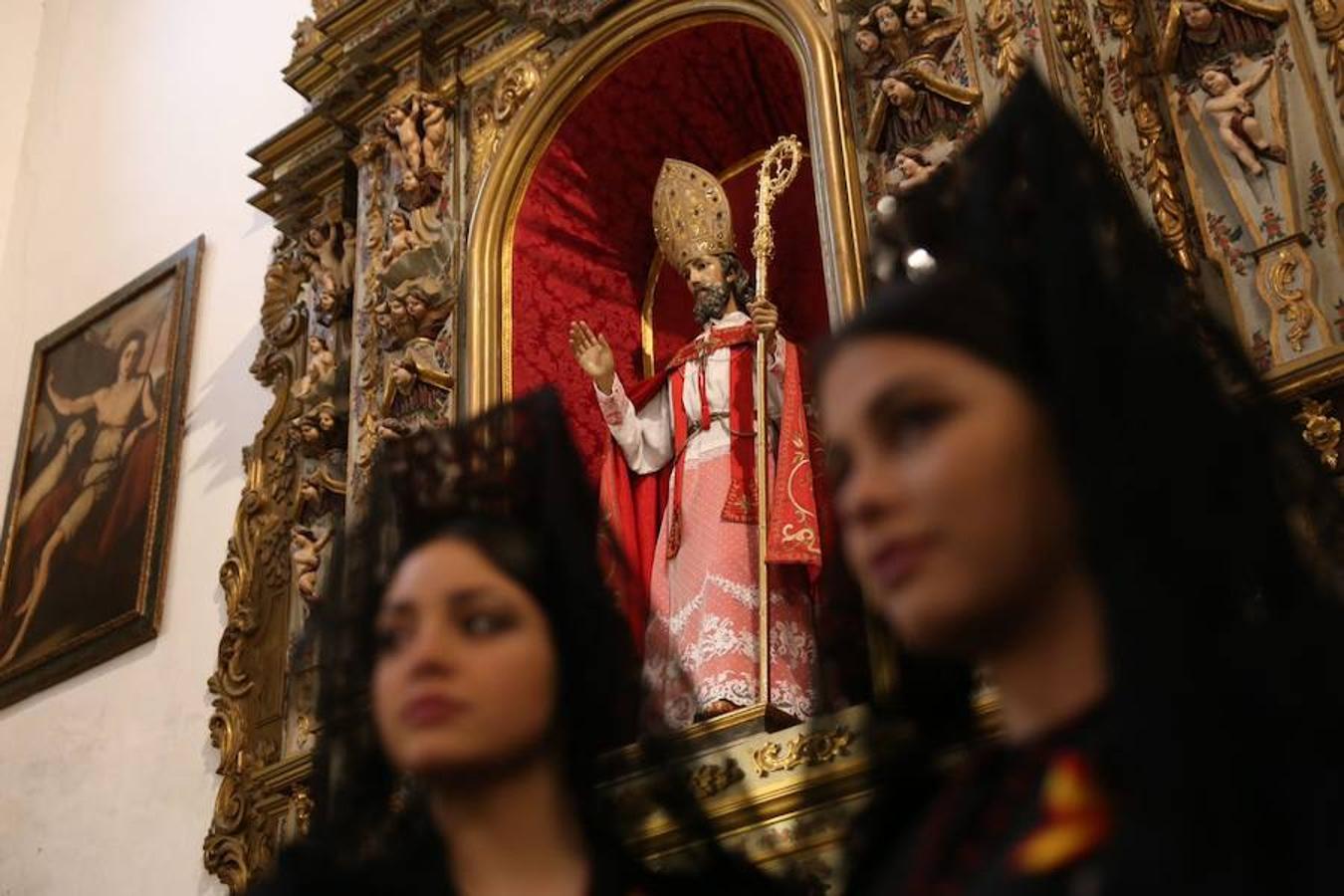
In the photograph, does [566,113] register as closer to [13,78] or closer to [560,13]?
[560,13]

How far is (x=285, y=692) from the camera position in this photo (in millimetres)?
5957

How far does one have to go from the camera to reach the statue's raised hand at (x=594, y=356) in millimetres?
5406

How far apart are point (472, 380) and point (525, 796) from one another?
3791mm

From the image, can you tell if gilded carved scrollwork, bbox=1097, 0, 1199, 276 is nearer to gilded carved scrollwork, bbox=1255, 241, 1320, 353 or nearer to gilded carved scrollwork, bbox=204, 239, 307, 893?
gilded carved scrollwork, bbox=1255, 241, 1320, 353

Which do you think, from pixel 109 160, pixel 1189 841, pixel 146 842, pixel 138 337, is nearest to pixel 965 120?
pixel 1189 841

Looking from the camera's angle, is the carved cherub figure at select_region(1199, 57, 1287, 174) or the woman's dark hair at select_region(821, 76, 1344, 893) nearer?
the woman's dark hair at select_region(821, 76, 1344, 893)

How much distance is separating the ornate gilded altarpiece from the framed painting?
0.71 metres

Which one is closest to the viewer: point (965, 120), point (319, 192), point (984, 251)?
point (984, 251)

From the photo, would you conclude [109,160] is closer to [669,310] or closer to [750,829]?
[669,310]

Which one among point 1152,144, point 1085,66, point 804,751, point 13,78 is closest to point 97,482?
point 13,78

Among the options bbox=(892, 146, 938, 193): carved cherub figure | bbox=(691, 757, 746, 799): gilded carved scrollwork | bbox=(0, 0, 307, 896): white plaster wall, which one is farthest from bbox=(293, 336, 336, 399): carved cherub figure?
bbox=(691, 757, 746, 799): gilded carved scrollwork

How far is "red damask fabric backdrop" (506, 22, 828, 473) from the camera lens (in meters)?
5.96

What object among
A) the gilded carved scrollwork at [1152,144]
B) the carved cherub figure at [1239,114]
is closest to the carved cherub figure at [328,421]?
the gilded carved scrollwork at [1152,144]

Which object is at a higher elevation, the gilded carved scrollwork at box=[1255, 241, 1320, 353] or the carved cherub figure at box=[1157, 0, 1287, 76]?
the carved cherub figure at box=[1157, 0, 1287, 76]
